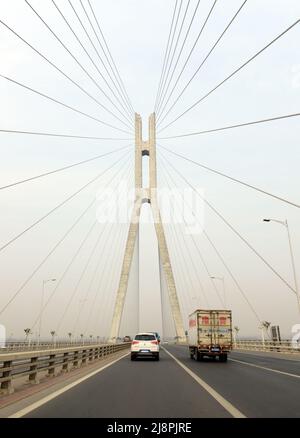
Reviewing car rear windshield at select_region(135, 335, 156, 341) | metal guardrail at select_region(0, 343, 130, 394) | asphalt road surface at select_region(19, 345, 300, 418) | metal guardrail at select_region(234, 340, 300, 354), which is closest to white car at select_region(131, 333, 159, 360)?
car rear windshield at select_region(135, 335, 156, 341)

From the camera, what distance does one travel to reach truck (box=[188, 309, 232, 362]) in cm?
2517

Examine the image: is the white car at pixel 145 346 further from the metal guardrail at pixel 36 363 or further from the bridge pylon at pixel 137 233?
the bridge pylon at pixel 137 233

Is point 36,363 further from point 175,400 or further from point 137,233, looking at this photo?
point 137,233

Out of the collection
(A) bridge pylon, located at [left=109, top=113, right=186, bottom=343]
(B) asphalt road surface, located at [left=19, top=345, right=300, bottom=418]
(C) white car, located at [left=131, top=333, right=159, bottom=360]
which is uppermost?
(A) bridge pylon, located at [left=109, top=113, right=186, bottom=343]

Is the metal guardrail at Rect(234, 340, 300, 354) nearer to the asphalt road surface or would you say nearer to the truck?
the truck

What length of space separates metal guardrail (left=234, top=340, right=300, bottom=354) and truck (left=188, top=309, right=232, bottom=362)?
1154 centimetres

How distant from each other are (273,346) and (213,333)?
18.1 meters

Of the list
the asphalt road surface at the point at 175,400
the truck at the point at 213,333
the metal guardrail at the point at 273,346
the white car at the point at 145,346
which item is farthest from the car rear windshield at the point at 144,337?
the metal guardrail at the point at 273,346

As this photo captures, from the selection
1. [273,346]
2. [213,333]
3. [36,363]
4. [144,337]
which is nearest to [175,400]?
[36,363]
